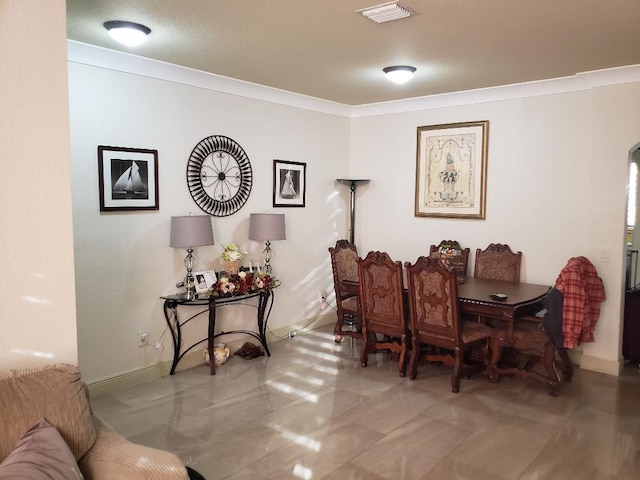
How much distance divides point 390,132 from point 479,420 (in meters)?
3.45

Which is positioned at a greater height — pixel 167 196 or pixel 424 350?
pixel 167 196

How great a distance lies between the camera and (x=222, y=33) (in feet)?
10.8

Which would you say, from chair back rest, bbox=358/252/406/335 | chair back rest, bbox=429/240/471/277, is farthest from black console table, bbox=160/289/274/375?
chair back rest, bbox=429/240/471/277

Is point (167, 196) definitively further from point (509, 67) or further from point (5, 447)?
point (509, 67)

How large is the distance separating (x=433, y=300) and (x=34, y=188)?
293 centimetres

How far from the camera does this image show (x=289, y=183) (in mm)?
5355

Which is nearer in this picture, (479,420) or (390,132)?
(479,420)

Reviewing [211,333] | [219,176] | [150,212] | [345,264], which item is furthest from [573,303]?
[150,212]

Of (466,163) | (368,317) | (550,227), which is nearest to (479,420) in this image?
(368,317)

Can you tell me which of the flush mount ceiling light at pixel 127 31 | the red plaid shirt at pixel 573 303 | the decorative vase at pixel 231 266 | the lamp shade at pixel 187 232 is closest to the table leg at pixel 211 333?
the decorative vase at pixel 231 266

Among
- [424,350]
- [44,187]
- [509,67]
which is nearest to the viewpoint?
[44,187]

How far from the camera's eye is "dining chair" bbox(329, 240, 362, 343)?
495 cm

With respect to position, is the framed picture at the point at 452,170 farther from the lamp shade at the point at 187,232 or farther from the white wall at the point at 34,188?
the white wall at the point at 34,188

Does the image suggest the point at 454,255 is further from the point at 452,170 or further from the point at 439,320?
the point at 439,320
